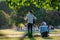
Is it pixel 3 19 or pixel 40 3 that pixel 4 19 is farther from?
pixel 40 3

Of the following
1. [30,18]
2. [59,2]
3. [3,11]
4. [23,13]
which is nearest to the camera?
[59,2]

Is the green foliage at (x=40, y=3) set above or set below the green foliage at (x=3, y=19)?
above

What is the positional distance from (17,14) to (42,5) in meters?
14.4

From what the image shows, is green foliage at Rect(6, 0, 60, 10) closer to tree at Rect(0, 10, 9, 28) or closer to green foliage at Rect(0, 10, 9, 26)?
tree at Rect(0, 10, 9, 28)

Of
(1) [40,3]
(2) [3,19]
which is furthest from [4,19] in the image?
(1) [40,3]

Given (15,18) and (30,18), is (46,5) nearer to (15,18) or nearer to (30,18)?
(30,18)

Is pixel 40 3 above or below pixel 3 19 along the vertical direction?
above

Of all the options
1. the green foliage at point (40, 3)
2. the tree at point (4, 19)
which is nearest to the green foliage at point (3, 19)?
the tree at point (4, 19)

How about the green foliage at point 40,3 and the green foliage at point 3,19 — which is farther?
the green foliage at point 3,19

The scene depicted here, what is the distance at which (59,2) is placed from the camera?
21.3ft

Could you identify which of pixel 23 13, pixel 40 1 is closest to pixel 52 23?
pixel 23 13

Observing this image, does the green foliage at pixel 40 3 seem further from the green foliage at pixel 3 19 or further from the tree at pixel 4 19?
the green foliage at pixel 3 19

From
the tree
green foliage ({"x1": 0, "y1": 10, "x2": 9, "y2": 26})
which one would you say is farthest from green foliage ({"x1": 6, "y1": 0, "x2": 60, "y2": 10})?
green foliage ({"x1": 0, "y1": 10, "x2": 9, "y2": 26})

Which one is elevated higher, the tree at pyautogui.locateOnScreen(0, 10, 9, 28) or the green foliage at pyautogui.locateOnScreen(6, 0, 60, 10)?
the green foliage at pyautogui.locateOnScreen(6, 0, 60, 10)
